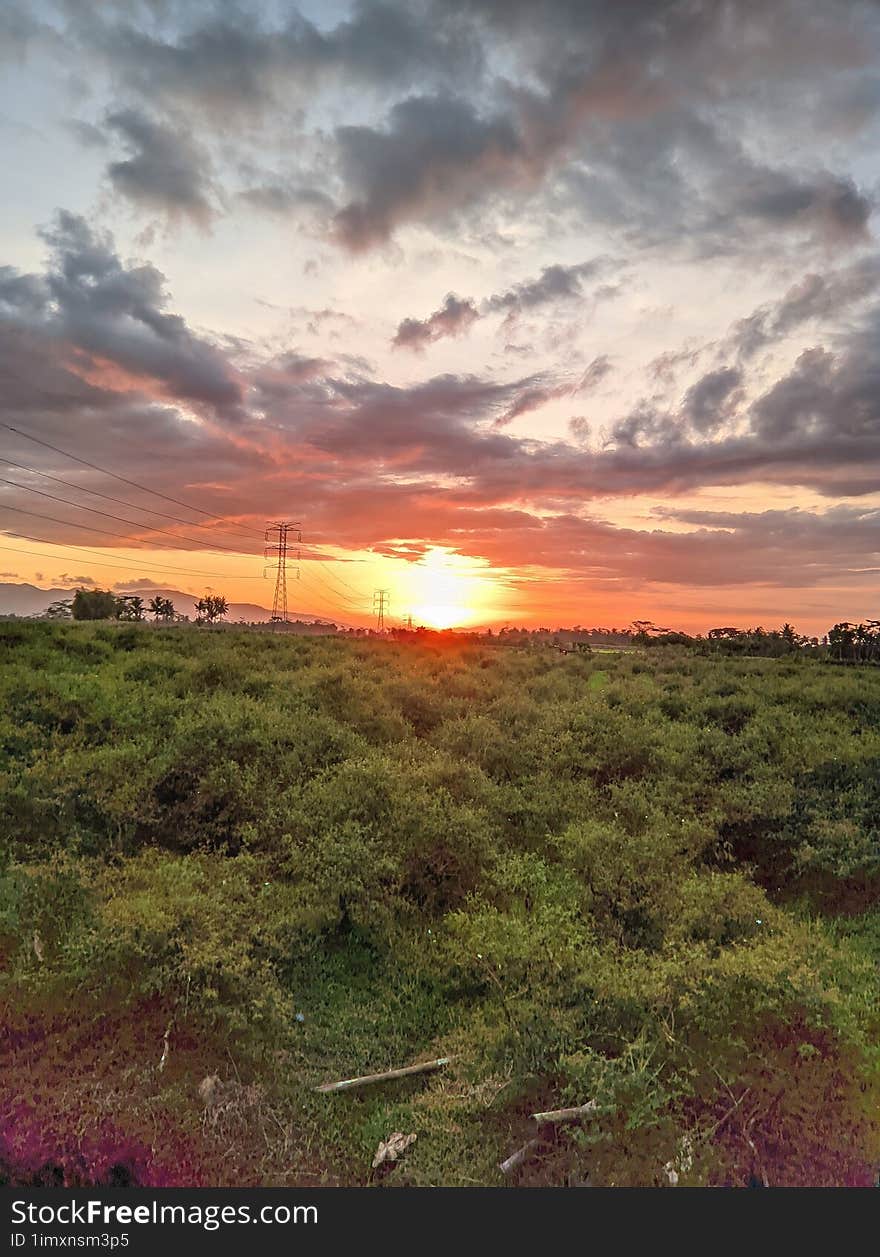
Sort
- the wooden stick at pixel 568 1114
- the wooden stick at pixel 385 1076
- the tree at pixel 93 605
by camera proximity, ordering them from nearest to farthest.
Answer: the wooden stick at pixel 568 1114 → the wooden stick at pixel 385 1076 → the tree at pixel 93 605

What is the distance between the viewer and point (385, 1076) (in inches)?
445

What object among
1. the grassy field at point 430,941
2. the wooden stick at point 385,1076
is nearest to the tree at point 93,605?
the grassy field at point 430,941

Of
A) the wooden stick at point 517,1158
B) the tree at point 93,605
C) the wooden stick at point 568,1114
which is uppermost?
the tree at point 93,605

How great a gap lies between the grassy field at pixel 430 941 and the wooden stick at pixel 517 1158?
129 mm

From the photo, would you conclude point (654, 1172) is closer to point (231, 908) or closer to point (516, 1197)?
point (516, 1197)

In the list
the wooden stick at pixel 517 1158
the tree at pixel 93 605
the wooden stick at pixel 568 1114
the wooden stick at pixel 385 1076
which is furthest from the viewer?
the tree at pixel 93 605

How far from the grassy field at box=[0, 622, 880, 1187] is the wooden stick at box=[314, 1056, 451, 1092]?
171 millimetres

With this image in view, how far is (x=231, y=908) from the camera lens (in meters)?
14.5

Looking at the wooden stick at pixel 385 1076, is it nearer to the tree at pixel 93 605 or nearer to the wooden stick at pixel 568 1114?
the wooden stick at pixel 568 1114

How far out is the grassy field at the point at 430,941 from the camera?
1009 centimetres

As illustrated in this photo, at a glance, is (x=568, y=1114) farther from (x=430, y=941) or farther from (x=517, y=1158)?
(x=430, y=941)

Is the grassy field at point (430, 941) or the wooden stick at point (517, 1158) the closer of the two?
the wooden stick at point (517, 1158)

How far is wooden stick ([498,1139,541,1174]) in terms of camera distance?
31.7ft

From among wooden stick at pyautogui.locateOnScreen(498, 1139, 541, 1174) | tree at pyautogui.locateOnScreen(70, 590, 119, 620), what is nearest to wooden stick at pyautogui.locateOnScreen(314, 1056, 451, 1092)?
wooden stick at pyautogui.locateOnScreen(498, 1139, 541, 1174)
